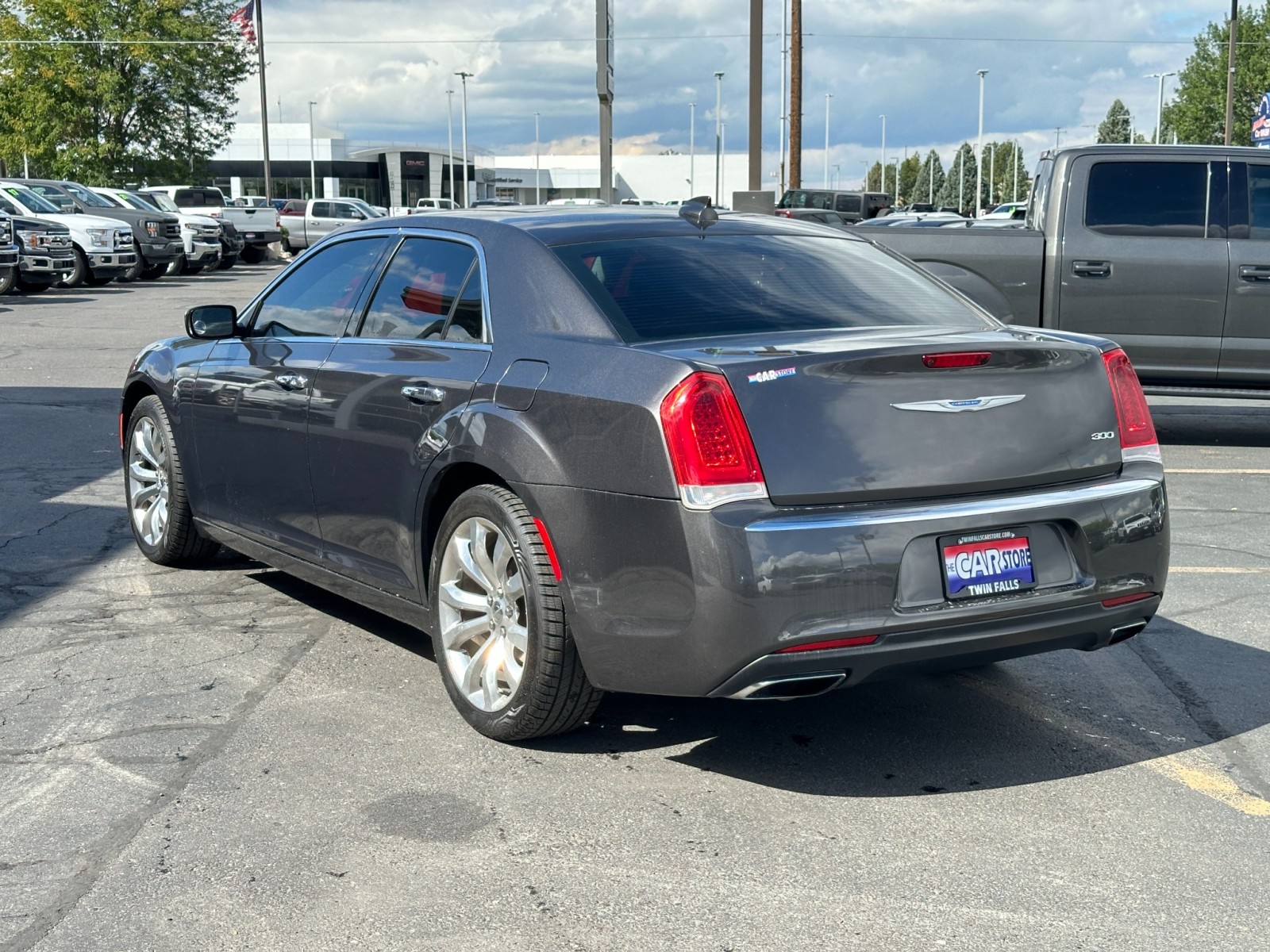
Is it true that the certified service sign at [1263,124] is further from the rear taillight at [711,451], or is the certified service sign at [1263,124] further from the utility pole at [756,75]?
the rear taillight at [711,451]

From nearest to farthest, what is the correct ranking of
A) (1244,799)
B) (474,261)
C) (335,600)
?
(1244,799)
(474,261)
(335,600)

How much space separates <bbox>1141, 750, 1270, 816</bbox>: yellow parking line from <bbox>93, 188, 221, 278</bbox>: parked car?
1264 inches

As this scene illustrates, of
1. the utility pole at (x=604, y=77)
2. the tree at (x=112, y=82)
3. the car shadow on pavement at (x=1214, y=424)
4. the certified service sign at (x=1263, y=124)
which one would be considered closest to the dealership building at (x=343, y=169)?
the tree at (x=112, y=82)

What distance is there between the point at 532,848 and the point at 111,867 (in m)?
1.03

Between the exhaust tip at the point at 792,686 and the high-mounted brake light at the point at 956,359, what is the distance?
0.89 m

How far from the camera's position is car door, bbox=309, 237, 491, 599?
474cm

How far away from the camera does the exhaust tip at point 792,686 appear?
12.7ft

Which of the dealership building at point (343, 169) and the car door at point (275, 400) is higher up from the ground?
the dealership building at point (343, 169)

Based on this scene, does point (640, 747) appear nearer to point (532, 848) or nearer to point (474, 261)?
point (532, 848)

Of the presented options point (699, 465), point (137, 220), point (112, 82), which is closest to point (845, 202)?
point (137, 220)

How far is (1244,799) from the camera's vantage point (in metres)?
4.09

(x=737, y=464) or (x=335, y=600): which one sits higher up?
(x=737, y=464)

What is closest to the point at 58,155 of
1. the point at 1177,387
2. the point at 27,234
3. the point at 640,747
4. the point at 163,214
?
the point at 163,214

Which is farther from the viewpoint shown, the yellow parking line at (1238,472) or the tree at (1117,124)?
the tree at (1117,124)
